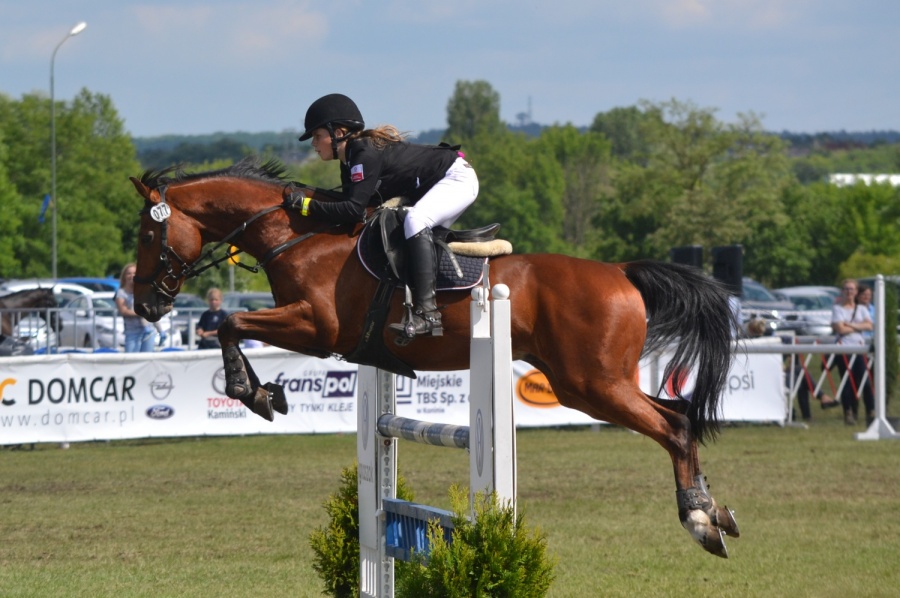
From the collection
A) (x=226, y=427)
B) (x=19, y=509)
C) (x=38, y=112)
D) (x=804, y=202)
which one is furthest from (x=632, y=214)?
(x=19, y=509)

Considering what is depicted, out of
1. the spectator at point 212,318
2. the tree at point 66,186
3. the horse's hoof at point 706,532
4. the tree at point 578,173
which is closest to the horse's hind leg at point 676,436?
the horse's hoof at point 706,532

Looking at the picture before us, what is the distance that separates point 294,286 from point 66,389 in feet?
26.4

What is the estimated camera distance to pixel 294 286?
6.02m

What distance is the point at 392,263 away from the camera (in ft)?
19.5

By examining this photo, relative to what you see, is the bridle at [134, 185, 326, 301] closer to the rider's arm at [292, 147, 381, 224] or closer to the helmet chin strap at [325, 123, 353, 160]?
the rider's arm at [292, 147, 381, 224]

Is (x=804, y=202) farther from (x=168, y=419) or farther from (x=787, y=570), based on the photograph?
(x=787, y=570)

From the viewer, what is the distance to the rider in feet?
19.3

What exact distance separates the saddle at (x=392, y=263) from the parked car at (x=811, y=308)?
921 inches

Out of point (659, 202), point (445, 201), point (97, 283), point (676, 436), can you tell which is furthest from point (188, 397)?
point (659, 202)

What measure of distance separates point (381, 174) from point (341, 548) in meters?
1.88

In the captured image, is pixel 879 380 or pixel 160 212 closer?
pixel 160 212

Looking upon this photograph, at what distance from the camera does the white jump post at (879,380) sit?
13.8 meters

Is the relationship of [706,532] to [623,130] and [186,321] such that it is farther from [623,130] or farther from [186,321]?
[623,130]

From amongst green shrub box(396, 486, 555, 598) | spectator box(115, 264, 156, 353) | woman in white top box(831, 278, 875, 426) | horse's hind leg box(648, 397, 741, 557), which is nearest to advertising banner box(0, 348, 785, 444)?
spectator box(115, 264, 156, 353)
